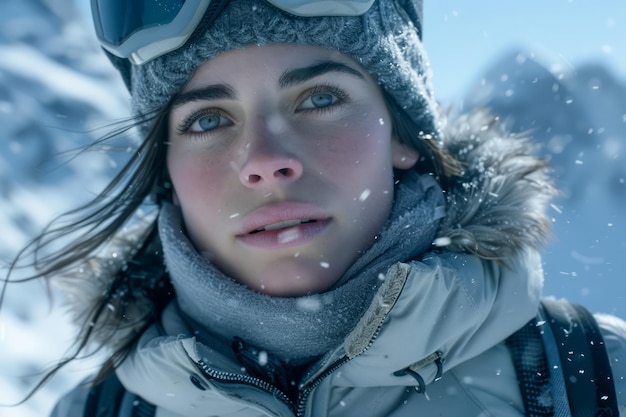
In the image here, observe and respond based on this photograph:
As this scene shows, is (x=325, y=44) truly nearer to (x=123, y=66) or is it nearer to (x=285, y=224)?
(x=285, y=224)

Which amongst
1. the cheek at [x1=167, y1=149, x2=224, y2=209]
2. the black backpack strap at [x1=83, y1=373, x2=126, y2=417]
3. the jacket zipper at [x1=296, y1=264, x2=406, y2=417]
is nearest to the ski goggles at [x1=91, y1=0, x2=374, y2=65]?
the cheek at [x1=167, y1=149, x2=224, y2=209]

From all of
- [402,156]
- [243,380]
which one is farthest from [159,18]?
[243,380]

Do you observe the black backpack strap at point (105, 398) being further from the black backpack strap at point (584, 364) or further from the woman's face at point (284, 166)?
the black backpack strap at point (584, 364)

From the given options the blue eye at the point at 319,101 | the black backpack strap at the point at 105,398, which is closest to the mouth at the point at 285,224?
the blue eye at the point at 319,101

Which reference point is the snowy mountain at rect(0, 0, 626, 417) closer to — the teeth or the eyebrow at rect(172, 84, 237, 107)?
the eyebrow at rect(172, 84, 237, 107)

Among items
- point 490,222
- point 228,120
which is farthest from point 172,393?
point 490,222

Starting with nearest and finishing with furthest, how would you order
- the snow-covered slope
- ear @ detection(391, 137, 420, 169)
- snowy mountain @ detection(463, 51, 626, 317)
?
ear @ detection(391, 137, 420, 169)
the snow-covered slope
snowy mountain @ detection(463, 51, 626, 317)

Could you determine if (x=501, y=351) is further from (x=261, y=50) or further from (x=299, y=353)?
(x=261, y=50)

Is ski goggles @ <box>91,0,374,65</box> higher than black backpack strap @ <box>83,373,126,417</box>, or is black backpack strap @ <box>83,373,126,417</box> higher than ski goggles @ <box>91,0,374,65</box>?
ski goggles @ <box>91,0,374,65</box>
